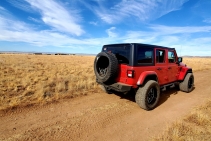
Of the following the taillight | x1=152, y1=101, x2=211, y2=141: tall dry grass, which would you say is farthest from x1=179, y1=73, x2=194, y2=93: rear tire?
the taillight

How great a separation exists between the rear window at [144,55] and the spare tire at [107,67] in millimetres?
766

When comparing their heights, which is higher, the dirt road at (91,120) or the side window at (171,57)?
the side window at (171,57)

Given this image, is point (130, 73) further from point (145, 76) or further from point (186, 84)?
point (186, 84)

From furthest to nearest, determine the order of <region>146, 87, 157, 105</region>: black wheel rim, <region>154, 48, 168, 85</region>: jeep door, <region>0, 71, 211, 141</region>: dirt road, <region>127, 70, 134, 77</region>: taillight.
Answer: <region>154, 48, 168, 85</region>: jeep door, <region>146, 87, 157, 105</region>: black wheel rim, <region>127, 70, 134, 77</region>: taillight, <region>0, 71, 211, 141</region>: dirt road

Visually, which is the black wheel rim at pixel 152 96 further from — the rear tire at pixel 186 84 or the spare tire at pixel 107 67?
the rear tire at pixel 186 84

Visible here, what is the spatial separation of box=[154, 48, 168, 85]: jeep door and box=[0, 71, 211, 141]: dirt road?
94cm

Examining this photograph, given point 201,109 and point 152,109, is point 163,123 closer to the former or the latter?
point 152,109

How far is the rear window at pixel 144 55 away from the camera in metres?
4.26

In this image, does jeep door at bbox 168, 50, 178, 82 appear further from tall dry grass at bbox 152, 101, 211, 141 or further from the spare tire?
the spare tire

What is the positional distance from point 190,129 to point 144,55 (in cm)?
242

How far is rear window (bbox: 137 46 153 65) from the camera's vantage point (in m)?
4.26

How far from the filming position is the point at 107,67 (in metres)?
4.64

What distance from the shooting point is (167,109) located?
4.57 meters

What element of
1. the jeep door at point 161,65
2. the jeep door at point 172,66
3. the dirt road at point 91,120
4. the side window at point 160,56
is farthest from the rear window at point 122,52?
the jeep door at point 172,66
